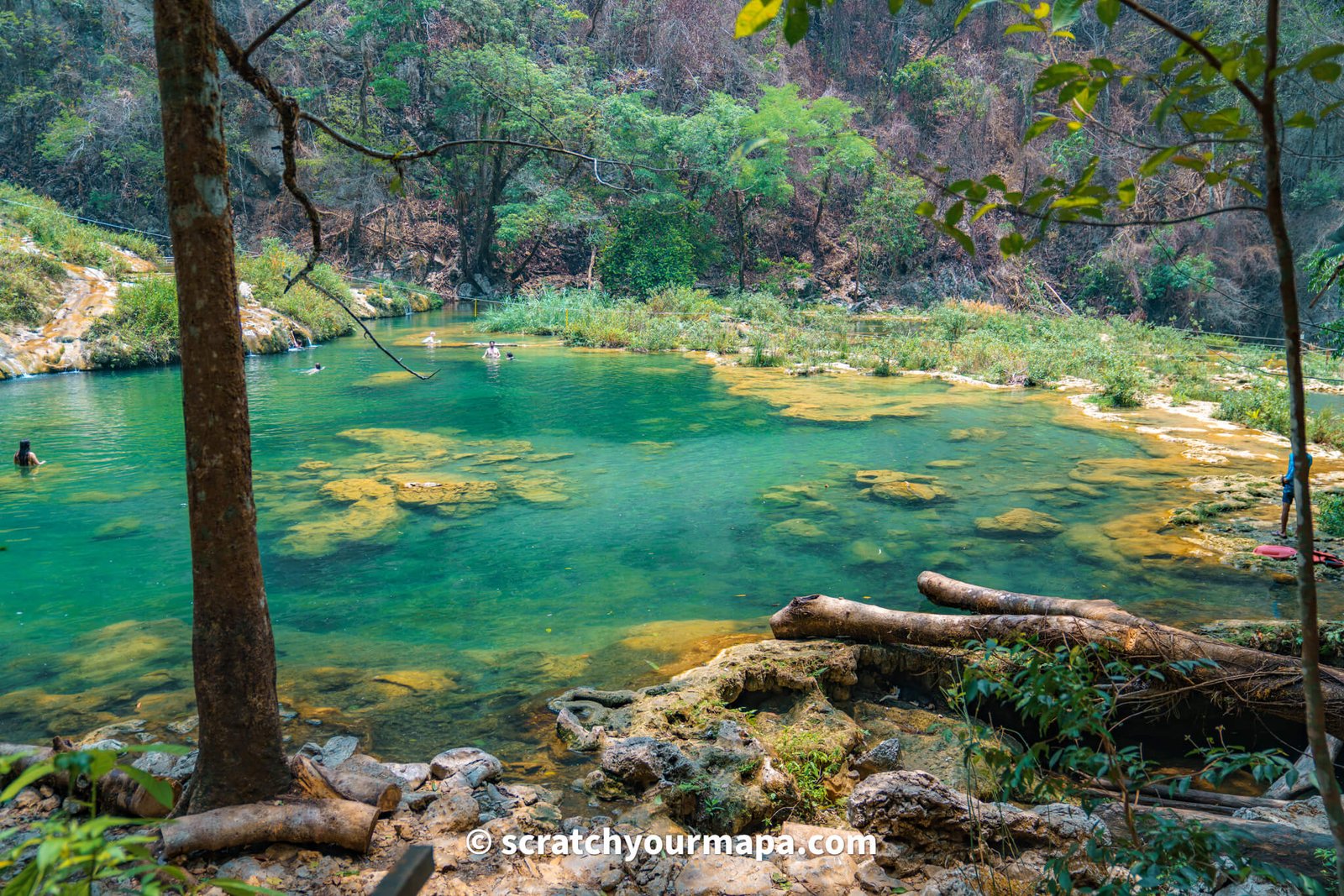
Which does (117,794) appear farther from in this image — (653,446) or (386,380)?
(386,380)

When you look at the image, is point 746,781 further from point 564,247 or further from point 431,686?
point 564,247

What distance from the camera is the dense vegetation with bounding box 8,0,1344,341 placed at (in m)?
22.9

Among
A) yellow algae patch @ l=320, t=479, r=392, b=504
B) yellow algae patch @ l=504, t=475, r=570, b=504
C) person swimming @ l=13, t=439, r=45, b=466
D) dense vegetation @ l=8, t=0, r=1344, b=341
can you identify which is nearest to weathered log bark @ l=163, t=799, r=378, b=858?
yellow algae patch @ l=504, t=475, r=570, b=504

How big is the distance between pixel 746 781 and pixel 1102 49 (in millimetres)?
25900

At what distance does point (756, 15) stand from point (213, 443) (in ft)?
5.67

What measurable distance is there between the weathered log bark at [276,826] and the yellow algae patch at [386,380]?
11.7 meters

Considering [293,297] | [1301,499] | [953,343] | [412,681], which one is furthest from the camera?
[293,297]

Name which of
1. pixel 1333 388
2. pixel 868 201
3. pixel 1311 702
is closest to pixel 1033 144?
pixel 868 201

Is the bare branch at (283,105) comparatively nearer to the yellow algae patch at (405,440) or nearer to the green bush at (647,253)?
the yellow algae patch at (405,440)

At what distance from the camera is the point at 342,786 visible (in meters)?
2.47

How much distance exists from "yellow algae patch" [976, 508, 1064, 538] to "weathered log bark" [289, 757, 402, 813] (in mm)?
5060

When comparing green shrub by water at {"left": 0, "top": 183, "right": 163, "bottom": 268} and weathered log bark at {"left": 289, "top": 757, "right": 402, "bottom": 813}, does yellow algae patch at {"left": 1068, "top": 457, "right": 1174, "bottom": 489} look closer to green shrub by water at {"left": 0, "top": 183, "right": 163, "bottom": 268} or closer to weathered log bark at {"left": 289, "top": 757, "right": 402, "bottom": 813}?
weathered log bark at {"left": 289, "top": 757, "right": 402, "bottom": 813}

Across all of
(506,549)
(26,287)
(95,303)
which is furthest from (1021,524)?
(26,287)

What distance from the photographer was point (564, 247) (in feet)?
95.5
